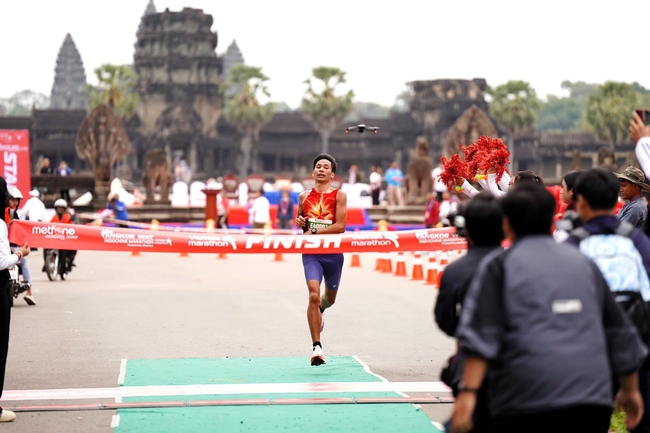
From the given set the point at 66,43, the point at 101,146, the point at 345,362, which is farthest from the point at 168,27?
the point at 345,362

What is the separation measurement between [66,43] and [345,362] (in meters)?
167

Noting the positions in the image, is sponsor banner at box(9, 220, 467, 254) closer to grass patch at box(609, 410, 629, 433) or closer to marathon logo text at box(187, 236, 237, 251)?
marathon logo text at box(187, 236, 237, 251)

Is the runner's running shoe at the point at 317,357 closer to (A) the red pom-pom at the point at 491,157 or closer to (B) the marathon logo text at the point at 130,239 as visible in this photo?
(A) the red pom-pom at the point at 491,157

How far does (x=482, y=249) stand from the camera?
5207 millimetres

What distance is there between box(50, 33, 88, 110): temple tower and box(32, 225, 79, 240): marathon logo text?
166 meters

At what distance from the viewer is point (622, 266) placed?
550 centimetres

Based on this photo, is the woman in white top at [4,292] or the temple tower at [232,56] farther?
the temple tower at [232,56]

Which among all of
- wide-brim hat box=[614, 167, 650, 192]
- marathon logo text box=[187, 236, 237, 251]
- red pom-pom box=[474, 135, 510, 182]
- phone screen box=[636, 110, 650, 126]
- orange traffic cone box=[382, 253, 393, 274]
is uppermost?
phone screen box=[636, 110, 650, 126]

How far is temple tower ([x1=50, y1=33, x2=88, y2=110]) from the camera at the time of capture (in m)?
176

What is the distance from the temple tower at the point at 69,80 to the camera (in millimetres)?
175875

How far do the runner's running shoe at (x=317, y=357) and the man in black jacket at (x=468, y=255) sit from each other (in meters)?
4.72

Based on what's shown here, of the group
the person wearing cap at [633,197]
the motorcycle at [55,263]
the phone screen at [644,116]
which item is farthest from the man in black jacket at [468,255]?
the motorcycle at [55,263]

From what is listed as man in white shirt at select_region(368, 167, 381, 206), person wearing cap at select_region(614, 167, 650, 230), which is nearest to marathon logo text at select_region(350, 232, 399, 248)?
person wearing cap at select_region(614, 167, 650, 230)

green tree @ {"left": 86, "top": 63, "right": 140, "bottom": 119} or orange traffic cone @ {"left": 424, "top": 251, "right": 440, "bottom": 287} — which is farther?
green tree @ {"left": 86, "top": 63, "right": 140, "bottom": 119}
